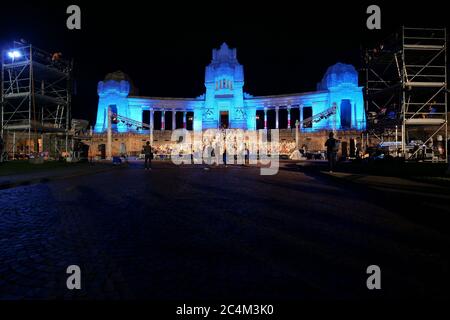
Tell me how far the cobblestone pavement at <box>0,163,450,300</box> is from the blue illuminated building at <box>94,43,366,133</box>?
5383 centimetres

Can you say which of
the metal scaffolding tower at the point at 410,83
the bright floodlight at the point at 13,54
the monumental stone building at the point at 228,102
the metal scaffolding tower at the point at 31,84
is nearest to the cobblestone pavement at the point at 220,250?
the metal scaffolding tower at the point at 410,83

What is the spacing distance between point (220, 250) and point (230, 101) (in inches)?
2433

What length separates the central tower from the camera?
63.0 meters

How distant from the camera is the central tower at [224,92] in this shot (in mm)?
63031

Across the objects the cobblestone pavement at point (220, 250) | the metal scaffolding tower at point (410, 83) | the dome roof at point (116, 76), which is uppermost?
the dome roof at point (116, 76)

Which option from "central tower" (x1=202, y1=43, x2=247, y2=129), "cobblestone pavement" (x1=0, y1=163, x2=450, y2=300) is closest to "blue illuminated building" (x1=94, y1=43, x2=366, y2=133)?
"central tower" (x1=202, y1=43, x2=247, y2=129)

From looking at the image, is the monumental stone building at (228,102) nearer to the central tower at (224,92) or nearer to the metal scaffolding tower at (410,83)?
the central tower at (224,92)

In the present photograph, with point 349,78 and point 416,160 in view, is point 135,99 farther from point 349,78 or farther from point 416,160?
point 416,160

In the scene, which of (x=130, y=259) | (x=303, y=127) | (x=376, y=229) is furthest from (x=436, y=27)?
(x=303, y=127)

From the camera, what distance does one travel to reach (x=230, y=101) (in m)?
64.2

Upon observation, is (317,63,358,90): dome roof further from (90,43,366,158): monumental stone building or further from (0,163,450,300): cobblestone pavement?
(0,163,450,300): cobblestone pavement

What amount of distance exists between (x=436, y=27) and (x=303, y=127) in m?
35.1

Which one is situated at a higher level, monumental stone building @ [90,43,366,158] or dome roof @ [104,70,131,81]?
dome roof @ [104,70,131,81]
